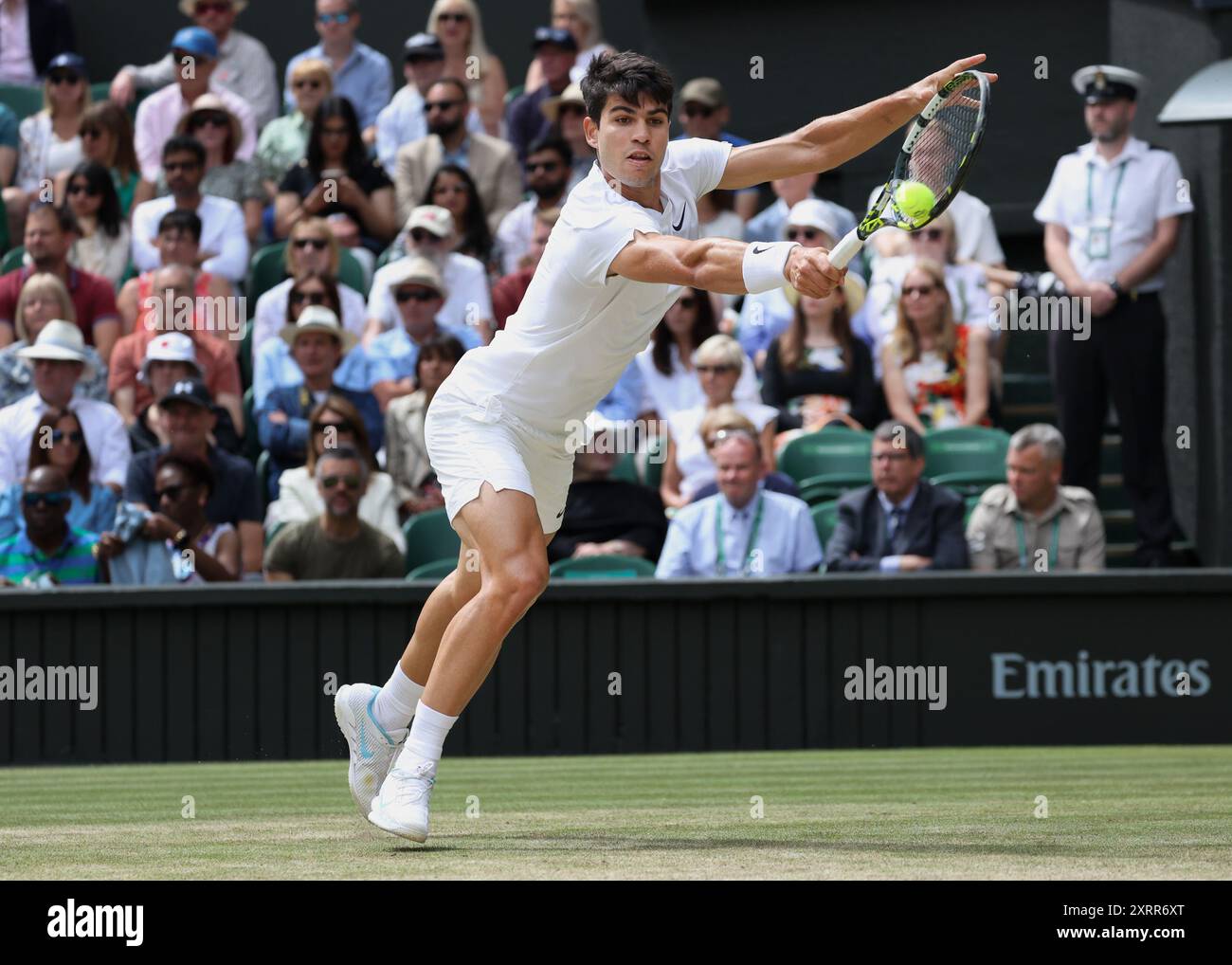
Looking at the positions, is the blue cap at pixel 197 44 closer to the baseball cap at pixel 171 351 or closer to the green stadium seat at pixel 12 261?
the green stadium seat at pixel 12 261

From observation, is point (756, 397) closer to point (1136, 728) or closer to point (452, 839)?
point (1136, 728)

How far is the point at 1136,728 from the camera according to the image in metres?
9.20

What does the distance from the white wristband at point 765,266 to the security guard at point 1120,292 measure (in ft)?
20.0

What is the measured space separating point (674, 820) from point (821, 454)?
4.86 m

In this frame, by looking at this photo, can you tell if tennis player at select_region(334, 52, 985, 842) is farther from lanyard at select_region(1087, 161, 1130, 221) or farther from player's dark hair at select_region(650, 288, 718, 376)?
lanyard at select_region(1087, 161, 1130, 221)

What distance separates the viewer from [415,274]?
11.0 metres

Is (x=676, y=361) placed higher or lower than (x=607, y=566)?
higher

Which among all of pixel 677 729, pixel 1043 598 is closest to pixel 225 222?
pixel 677 729

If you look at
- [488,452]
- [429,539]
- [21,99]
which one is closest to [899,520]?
[429,539]

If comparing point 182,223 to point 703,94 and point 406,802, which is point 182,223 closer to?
point 703,94

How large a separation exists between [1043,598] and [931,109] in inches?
164

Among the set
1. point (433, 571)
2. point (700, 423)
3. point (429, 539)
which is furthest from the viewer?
point (700, 423)

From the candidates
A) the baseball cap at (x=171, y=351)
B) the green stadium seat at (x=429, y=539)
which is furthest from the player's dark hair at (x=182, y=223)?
the green stadium seat at (x=429, y=539)

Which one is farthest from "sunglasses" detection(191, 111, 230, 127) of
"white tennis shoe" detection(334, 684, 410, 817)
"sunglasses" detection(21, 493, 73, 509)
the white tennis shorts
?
"white tennis shoe" detection(334, 684, 410, 817)
